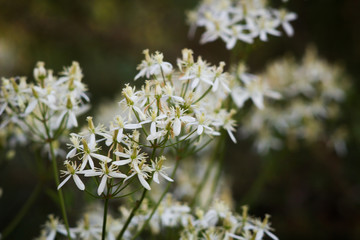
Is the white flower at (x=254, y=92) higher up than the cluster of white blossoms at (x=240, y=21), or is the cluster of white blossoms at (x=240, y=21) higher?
the cluster of white blossoms at (x=240, y=21)

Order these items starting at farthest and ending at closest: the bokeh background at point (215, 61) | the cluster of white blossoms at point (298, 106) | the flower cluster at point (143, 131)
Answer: the bokeh background at point (215, 61)
the cluster of white blossoms at point (298, 106)
the flower cluster at point (143, 131)

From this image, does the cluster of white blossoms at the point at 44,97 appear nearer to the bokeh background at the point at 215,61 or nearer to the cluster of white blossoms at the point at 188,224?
the cluster of white blossoms at the point at 188,224

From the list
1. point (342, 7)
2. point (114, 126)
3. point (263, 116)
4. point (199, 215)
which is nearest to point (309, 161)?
point (263, 116)

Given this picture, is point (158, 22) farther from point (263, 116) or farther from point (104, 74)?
point (263, 116)

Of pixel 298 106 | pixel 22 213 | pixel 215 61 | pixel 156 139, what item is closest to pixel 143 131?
pixel 156 139

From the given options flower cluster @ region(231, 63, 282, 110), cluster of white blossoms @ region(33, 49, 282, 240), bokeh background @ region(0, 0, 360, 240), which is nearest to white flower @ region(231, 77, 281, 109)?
flower cluster @ region(231, 63, 282, 110)

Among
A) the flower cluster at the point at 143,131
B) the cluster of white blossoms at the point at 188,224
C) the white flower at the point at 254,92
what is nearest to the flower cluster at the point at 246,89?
the white flower at the point at 254,92
